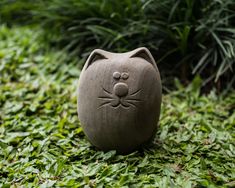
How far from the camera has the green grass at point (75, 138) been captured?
261 cm

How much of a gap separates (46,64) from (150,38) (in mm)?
1236

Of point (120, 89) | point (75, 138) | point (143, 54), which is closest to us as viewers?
point (120, 89)

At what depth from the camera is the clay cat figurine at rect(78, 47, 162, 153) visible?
2.68 m

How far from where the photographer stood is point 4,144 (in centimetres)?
313

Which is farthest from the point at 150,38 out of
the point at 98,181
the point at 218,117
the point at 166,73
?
the point at 98,181

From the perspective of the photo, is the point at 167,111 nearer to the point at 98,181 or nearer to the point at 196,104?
the point at 196,104

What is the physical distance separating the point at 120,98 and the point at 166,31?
1733 millimetres

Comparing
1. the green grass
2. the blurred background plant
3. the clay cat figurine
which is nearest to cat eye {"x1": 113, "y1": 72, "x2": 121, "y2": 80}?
the clay cat figurine

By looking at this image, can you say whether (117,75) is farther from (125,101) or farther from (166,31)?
(166,31)

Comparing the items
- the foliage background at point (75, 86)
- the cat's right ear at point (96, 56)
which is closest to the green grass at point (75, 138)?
the foliage background at point (75, 86)

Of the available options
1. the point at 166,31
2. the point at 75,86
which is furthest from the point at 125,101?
the point at 166,31

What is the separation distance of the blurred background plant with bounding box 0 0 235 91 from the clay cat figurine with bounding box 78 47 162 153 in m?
1.32

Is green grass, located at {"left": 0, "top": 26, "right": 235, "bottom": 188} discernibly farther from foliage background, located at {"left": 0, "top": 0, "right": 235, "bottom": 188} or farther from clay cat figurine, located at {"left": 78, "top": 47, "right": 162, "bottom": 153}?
clay cat figurine, located at {"left": 78, "top": 47, "right": 162, "bottom": 153}

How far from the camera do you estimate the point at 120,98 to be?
105 inches
